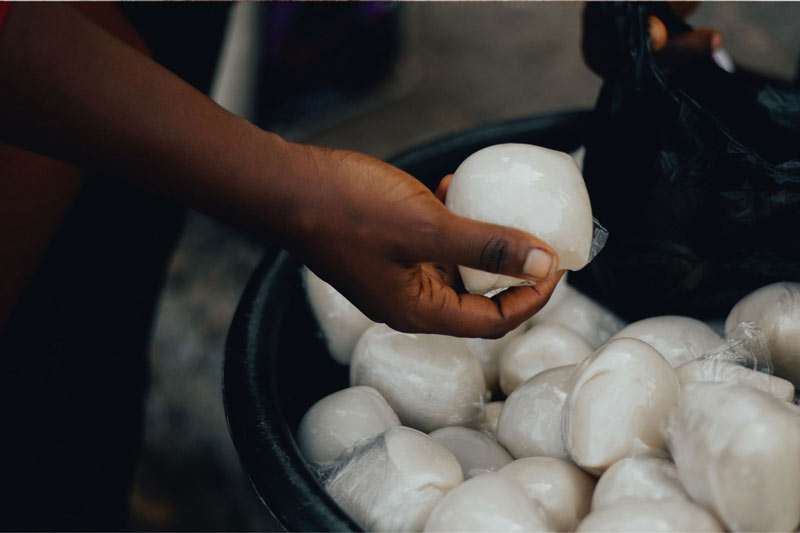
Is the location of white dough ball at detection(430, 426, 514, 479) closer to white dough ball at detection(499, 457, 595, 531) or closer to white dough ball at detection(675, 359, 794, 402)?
white dough ball at detection(499, 457, 595, 531)

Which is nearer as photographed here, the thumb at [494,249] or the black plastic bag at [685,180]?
the thumb at [494,249]

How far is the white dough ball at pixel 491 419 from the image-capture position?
2.67 ft

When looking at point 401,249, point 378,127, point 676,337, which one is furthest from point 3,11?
point 378,127

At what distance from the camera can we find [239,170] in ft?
1.98

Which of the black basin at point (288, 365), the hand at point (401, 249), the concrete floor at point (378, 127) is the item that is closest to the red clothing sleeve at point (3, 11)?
the hand at point (401, 249)

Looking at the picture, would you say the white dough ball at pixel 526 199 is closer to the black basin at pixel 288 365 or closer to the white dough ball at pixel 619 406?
the white dough ball at pixel 619 406

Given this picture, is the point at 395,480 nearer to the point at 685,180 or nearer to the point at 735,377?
the point at 735,377

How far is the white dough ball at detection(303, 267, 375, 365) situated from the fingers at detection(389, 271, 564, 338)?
0.59 ft

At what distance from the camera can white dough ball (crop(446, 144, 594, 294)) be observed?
65 cm

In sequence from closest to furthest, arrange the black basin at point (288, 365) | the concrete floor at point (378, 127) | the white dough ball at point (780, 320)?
the black basin at point (288, 365), the white dough ball at point (780, 320), the concrete floor at point (378, 127)

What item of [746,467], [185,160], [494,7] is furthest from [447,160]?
[494,7]

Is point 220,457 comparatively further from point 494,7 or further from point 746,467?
point 494,7

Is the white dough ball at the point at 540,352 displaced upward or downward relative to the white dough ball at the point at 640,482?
downward

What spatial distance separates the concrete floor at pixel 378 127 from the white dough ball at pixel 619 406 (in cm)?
83
